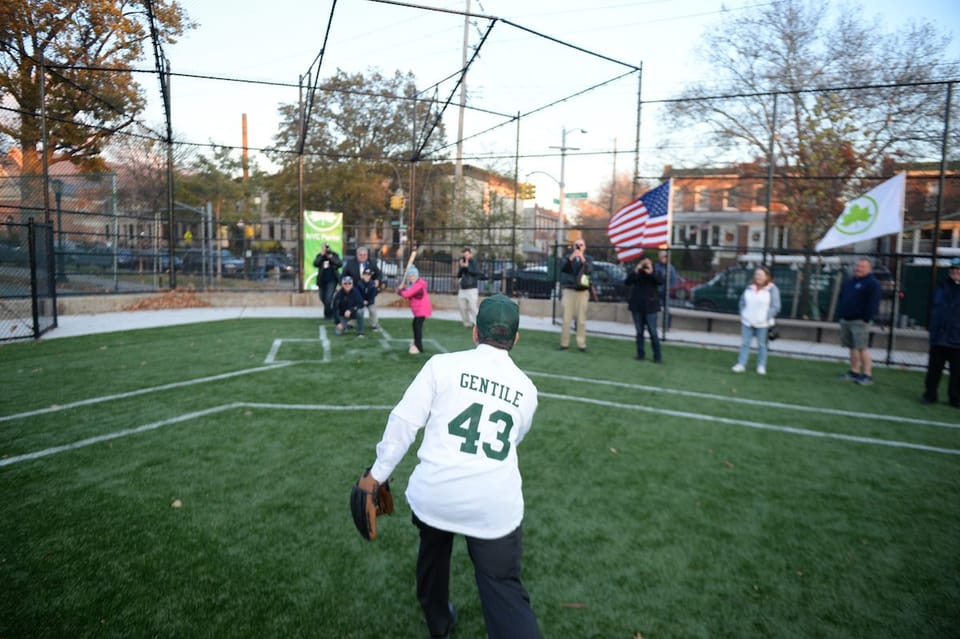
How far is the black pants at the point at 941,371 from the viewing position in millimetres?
8477

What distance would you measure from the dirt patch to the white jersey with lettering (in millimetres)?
15870

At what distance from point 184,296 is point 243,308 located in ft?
5.32

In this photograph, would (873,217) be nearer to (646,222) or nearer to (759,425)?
(646,222)

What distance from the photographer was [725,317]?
15281 millimetres

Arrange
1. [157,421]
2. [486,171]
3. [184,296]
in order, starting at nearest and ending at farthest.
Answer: [157,421]
[184,296]
[486,171]

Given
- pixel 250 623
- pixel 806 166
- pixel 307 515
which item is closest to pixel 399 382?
pixel 307 515

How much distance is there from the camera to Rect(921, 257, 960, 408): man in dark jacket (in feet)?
27.4

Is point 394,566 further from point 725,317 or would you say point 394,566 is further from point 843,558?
point 725,317

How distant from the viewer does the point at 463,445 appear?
2.60 m

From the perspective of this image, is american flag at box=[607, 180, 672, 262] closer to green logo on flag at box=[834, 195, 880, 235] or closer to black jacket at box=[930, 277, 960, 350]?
green logo on flag at box=[834, 195, 880, 235]

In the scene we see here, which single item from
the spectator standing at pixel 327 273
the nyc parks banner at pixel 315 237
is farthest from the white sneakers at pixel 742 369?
the nyc parks banner at pixel 315 237

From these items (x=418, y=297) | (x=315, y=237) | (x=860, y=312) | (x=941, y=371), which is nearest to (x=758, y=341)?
(x=860, y=312)

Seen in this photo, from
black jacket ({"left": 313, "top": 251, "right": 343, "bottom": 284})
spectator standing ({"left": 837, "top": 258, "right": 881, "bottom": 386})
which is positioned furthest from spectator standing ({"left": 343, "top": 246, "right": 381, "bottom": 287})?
spectator standing ({"left": 837, "top": 258, "right": 881, "bottom": 386})

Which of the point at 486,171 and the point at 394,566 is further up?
the point at 486,171
